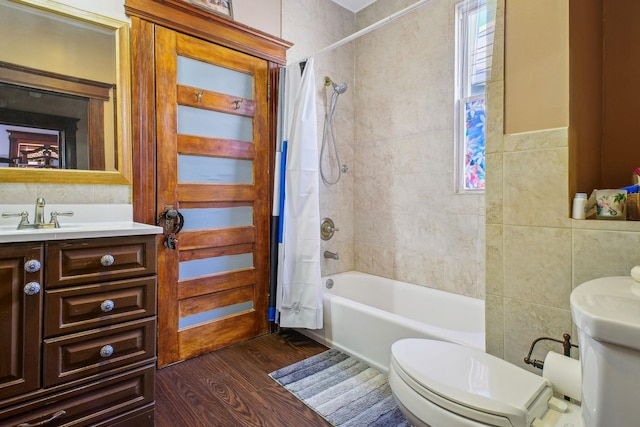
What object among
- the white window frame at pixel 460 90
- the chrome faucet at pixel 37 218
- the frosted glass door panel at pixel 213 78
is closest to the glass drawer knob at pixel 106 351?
the chrome faucet at pixel 37 218

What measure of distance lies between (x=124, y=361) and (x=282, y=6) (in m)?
2.56

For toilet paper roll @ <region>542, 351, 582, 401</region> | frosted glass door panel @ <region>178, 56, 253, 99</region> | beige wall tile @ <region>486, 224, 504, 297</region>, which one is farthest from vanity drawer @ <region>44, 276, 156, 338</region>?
toilet paper roll @ <region>542, 351, 582, 401</region>

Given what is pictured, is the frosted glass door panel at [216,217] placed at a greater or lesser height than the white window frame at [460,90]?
lesser

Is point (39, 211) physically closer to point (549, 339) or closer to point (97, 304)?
point (97, 304)

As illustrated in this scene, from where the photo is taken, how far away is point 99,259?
4.17ft

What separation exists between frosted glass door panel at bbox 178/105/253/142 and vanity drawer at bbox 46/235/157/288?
0.92m

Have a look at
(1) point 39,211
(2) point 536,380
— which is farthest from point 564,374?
(1) point 39,211

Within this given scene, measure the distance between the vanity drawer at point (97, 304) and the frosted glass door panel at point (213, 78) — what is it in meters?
1.31

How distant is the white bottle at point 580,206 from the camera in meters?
1.08

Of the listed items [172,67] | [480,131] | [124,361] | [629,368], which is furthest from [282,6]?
[629,368]

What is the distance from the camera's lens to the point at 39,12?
158cm

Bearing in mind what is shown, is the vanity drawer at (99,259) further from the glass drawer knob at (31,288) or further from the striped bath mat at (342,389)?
the striped bath mat at (342,389)

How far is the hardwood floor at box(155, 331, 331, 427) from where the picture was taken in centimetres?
151

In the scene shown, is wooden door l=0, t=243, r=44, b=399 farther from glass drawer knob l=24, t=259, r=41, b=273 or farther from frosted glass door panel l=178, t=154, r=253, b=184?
frosted glass door panel l=178, t=154, r=253, b=184
